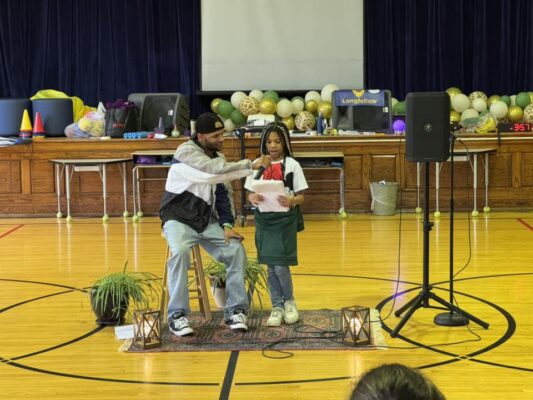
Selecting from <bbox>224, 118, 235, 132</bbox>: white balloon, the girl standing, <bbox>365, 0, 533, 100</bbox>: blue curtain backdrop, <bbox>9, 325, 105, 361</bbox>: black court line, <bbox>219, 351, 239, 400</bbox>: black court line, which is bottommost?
<bbox>219, 351, 239, 400</bbox>: black court line

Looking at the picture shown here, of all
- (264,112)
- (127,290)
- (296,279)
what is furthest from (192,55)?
(127,290)

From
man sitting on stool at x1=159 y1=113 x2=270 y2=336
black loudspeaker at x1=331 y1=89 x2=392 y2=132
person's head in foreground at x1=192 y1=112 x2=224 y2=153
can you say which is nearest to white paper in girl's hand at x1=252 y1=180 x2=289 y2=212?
man sitting on stool at x1=159 y1=113 x2=270 y2=336

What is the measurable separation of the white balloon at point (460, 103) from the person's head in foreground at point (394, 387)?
11.7 metres

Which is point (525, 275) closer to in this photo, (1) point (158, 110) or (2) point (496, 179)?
(2) point (496, 179)

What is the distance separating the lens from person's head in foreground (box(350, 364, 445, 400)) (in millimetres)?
1459

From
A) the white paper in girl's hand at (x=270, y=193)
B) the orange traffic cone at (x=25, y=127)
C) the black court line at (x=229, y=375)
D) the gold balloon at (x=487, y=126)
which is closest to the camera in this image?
the black court line at (x=229, y=375)

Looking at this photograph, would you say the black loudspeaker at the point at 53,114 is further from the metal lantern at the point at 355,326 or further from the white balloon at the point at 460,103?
the metal lantern at the point at 355,326

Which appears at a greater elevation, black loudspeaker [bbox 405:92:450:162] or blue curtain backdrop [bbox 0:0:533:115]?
blue curtain backdrop [bbox 0:0:533:115]

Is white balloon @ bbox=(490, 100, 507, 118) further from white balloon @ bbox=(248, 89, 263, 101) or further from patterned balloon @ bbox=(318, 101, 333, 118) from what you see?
white balloon @ bbox=(248, 89, 263, 101)

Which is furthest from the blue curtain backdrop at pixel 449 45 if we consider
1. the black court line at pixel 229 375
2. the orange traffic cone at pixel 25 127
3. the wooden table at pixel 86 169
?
the black court line at pixel 229 375

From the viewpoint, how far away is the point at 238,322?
5.22 metres

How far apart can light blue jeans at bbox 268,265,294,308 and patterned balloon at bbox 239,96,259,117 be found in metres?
7.52

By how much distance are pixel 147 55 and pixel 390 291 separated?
9417 mm

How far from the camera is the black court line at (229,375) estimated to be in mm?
4159
